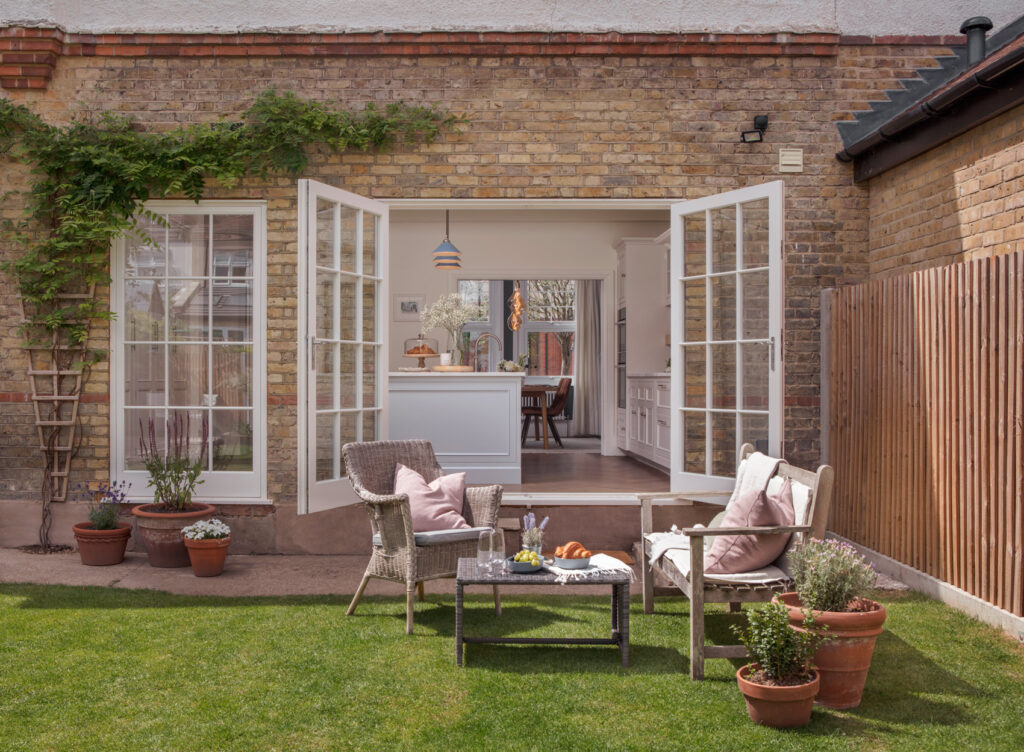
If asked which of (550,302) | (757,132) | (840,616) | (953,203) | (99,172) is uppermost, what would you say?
(757,132)

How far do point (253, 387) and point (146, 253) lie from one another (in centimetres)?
124

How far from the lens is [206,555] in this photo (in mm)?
5379

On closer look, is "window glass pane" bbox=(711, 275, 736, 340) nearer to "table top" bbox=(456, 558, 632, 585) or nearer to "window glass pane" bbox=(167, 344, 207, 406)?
"table top" bbox=(456, 558, 632, 585)

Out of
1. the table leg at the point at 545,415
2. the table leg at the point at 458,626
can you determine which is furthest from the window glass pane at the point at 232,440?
the table leg at the point at 545,415

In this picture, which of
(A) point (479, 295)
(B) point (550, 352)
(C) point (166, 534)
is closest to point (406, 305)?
(A) point (479, 295)

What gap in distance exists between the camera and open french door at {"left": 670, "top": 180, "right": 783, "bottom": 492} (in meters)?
5.48

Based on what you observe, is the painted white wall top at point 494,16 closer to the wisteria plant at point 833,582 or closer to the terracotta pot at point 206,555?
the terracotta pot at point 206,555

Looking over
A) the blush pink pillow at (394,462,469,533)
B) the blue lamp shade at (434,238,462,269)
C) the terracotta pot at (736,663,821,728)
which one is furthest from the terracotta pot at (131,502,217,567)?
the terracotta pot at (736,663,821,728)

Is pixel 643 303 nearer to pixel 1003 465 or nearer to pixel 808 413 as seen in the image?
pixel 808 413

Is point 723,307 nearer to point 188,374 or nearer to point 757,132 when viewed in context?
point 757,132

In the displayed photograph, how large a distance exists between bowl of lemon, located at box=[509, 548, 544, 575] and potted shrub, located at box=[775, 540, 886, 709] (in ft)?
3.33

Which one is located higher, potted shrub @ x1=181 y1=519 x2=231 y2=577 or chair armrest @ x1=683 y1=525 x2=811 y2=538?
chair armrest @ x1=683 y1=525 x2=811 y2=538

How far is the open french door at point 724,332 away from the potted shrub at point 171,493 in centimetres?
330

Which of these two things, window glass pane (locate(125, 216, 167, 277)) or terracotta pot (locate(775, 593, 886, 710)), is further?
window glass pane (locate(125, 216, 167, 277))
